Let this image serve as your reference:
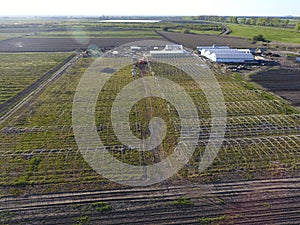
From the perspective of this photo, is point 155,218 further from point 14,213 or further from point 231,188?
point 14,213

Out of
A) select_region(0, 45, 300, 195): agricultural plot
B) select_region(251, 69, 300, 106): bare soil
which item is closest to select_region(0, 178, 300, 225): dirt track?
select_region(0, 45, 300, 195): agricultural plot

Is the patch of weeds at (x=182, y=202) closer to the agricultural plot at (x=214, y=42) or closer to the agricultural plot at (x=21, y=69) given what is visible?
the agricultural plot at (x=21, y=69)

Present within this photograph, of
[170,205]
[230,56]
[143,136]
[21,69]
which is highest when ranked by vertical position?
[230,56]

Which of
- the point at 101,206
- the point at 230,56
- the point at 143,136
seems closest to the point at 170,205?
the point at 101,206

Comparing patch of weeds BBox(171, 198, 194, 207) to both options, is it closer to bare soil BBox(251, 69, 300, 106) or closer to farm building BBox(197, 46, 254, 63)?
bare soil BBox(251, 69, 300, 106)

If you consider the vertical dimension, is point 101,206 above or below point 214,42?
below

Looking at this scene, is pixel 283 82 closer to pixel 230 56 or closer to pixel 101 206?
pixel 230 56
